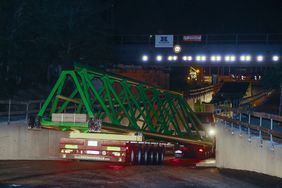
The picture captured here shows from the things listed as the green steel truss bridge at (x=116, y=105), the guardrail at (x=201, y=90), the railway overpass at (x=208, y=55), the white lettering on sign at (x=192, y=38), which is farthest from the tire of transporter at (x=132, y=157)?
the white lettering on sign at (x=192, y=38)

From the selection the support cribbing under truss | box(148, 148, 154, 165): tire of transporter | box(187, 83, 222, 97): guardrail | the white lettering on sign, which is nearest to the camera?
the support cribbing under truss

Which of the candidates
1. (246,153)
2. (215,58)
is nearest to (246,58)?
(215,58)

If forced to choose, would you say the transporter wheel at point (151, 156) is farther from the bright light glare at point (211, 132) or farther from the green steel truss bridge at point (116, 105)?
the bright light glare at point (211, 132)

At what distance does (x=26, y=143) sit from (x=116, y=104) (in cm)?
729

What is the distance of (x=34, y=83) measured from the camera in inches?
1881

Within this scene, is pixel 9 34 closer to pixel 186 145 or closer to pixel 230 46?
pixel 186 145

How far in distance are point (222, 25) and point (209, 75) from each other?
45.2 meters

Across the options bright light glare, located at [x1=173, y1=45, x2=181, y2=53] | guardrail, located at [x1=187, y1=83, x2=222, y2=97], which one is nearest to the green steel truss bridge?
guardrail, located at [x1=187, y1=83, x2=222, y2=97]

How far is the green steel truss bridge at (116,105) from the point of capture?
23.0 m

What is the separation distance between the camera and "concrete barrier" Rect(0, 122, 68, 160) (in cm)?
2411

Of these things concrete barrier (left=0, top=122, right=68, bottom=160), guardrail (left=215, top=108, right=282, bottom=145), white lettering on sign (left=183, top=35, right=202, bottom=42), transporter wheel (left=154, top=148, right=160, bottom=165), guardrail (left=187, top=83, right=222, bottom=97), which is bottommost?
transporter wheel (left=154, top=148, right=160, bottom=165)

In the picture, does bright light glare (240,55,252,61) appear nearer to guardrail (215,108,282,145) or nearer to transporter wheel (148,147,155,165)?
guardrail (215,108,282,145)

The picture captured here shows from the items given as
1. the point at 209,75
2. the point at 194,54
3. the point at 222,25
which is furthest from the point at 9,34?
the point at 209,75

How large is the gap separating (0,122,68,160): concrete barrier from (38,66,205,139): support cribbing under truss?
3.32 ft
